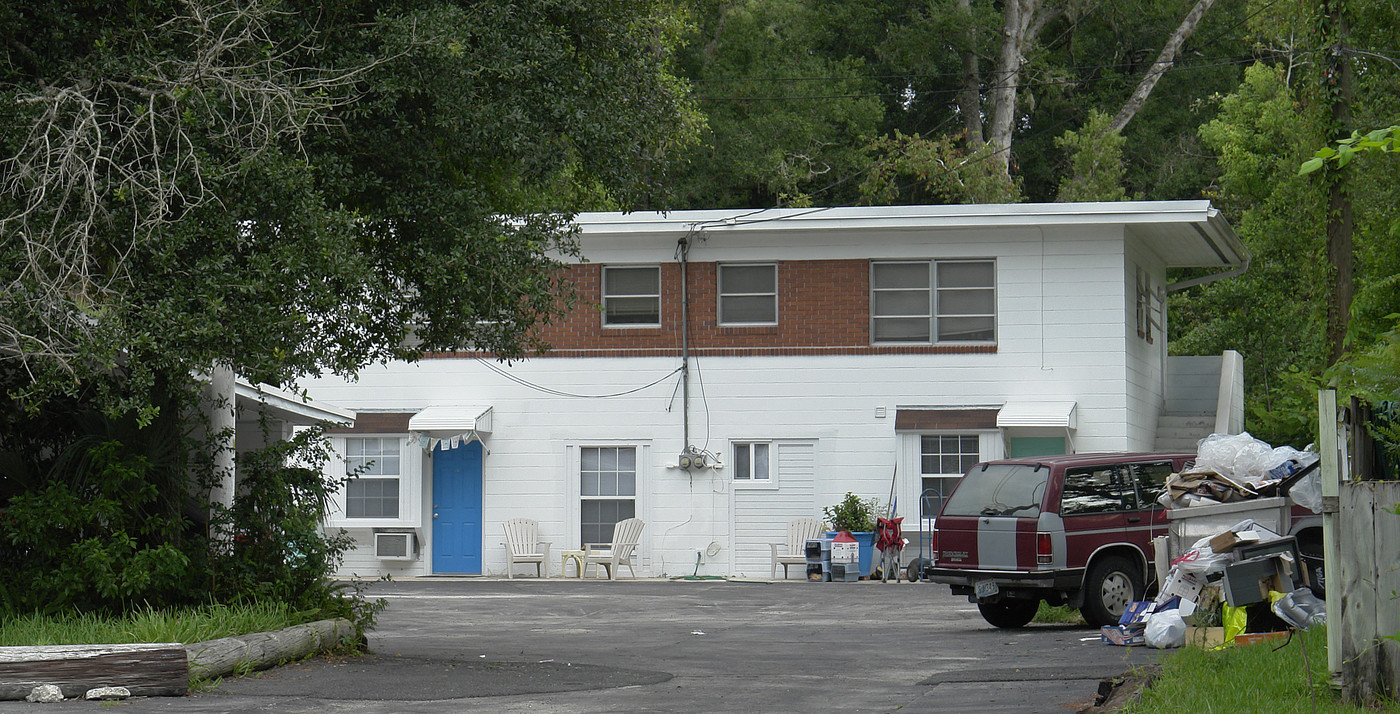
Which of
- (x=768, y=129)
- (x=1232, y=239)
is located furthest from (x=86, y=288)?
(x=768, y=129)

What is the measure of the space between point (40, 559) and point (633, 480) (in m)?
14.0

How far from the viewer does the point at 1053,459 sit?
1545 centimetres

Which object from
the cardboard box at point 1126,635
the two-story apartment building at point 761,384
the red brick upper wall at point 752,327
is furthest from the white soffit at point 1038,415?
the cardboard box at point 1126,635

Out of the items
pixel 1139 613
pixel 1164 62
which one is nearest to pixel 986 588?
pixel 1139 613

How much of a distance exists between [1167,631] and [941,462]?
12.1m

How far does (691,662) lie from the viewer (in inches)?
494

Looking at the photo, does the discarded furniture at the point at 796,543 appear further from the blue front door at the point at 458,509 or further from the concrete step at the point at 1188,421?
the concrete step at the point at 1188,421

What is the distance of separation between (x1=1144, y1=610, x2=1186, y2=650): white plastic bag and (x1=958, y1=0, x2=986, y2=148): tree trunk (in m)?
28.6

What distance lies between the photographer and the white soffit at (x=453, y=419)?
24172 mm

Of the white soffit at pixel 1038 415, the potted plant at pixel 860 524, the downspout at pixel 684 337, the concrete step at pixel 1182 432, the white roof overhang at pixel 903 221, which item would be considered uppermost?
the white roof overhang at pixel 903 221

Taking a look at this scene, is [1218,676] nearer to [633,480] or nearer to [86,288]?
[86,288]

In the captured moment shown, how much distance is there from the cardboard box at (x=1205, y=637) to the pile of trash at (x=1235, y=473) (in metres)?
1.44

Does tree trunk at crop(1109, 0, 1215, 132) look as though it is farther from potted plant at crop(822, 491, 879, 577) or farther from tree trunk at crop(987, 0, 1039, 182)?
potted plant at crop(822, 491, 879, 577)

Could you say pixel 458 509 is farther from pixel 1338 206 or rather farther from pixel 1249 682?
pixel 1249 682
